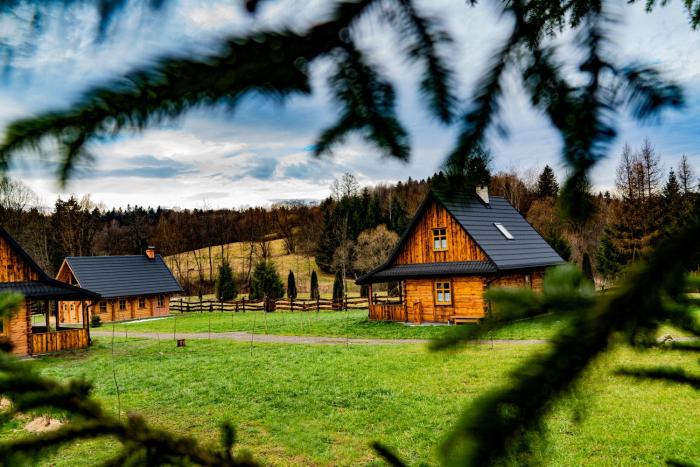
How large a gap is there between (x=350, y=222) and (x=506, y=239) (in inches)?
764

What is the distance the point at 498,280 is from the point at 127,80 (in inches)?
766

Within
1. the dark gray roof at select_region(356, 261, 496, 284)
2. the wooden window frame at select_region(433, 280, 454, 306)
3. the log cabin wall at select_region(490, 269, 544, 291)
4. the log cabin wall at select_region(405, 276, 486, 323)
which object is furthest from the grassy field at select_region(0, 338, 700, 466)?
the log cabin wall at select_region(490, 269, 544, 291)

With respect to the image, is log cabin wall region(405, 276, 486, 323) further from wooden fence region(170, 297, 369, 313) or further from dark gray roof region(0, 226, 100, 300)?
dark gray roof region(0, 226, 100, 300)

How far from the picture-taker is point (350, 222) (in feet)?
128

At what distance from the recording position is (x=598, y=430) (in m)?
6.77

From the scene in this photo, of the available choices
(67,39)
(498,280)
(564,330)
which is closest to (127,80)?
(67,39)

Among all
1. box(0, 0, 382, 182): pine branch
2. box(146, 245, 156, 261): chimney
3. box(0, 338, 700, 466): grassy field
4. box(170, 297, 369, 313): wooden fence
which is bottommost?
box(170, 297, 369, 313): wooden fence

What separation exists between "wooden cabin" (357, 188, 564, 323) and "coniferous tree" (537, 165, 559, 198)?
16.5 meters

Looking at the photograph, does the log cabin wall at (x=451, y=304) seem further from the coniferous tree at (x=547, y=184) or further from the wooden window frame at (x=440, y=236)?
the coniferous tree at (x=547, y=184)

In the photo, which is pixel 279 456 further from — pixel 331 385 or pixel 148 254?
pixel 148 254

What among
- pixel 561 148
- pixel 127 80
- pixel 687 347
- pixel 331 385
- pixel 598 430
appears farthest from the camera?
pixel 331 385

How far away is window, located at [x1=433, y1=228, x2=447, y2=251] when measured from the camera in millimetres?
20234

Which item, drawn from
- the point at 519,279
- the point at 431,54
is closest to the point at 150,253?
the point at 519,279

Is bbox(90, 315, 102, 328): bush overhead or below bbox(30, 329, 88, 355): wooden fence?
below
